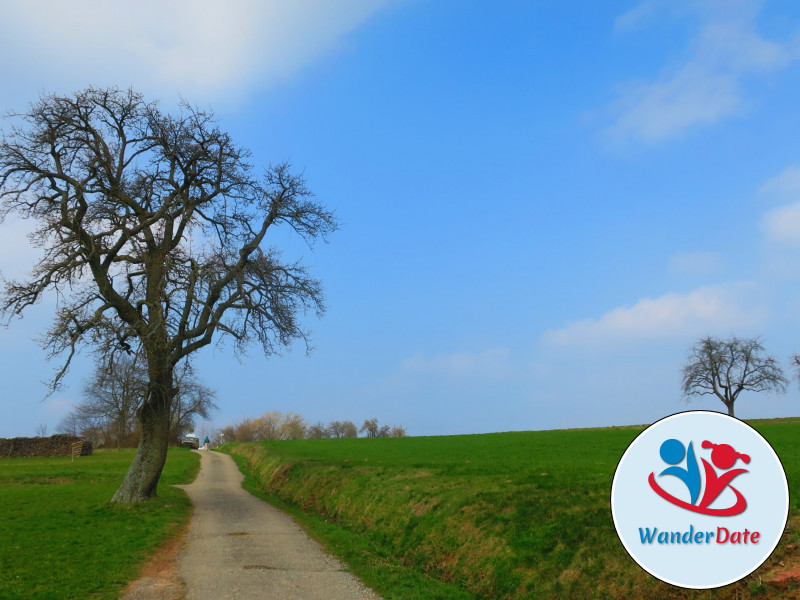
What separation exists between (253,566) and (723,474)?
Result: 10.7 m

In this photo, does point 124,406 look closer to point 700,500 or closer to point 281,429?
point 700,500

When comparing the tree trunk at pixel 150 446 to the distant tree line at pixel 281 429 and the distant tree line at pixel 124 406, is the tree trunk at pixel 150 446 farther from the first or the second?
the distant tree line at pixel 281 429

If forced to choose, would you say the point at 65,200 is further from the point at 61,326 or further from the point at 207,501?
the point at 207,501

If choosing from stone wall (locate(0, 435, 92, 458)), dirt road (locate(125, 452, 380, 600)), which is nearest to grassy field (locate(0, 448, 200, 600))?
dirt road (locate(125, 452, 380, 600))

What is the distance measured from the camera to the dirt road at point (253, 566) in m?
10.6

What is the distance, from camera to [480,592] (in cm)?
1077

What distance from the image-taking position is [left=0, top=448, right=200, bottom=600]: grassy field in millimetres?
11242

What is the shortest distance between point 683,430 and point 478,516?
8362 mm

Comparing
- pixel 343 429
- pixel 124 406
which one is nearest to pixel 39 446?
pixel 124 406

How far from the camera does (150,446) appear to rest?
23.6 meters

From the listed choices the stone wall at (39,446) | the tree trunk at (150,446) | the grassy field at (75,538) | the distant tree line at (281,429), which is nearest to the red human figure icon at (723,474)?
the grassy field at (75,538)

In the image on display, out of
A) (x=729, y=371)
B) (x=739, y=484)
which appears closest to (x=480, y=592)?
(x=739, y=484)

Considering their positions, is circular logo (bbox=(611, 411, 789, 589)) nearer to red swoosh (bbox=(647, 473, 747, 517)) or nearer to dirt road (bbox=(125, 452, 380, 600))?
red swoosh (bbox=(647, 473, 747, 517))

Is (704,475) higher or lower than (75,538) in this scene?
higher
